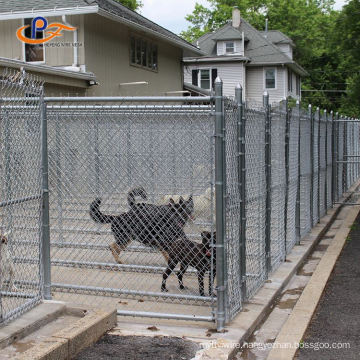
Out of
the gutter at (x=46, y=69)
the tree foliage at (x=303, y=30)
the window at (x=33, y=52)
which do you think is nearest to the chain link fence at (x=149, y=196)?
the gutter at (x=46, y=69)

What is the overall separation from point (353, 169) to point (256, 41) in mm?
23469

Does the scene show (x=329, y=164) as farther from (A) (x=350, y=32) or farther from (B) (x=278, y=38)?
(B) (x=278, y=38)

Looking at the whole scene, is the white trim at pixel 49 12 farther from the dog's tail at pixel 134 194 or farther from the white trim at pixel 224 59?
the white trim at pixel 224 59

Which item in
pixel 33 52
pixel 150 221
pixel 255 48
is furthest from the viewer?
pixel 255 48

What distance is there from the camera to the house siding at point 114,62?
18.2m

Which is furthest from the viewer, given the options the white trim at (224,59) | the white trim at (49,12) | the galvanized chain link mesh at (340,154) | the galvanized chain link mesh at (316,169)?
the white trim at (224,59)

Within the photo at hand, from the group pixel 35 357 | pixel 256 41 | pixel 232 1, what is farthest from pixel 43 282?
pixel 232 1

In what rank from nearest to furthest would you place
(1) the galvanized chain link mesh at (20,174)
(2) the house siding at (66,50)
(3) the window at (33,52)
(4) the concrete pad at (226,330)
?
(4) the concrete pad at (226,330) < (1) the galvanized chain link mesh at (20,174) < (2) the house siding at (66,50) < (3) the window at (33,52)

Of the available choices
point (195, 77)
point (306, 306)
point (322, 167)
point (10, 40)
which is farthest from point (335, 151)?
point (195, 77)

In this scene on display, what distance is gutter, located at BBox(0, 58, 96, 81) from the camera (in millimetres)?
13453

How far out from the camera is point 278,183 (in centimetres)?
798

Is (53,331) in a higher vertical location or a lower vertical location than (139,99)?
lower

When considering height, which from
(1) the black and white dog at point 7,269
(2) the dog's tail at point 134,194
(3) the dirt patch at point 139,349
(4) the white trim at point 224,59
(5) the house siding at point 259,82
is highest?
(4) the white trim at point 224,59

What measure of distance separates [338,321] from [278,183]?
247 centimetres
